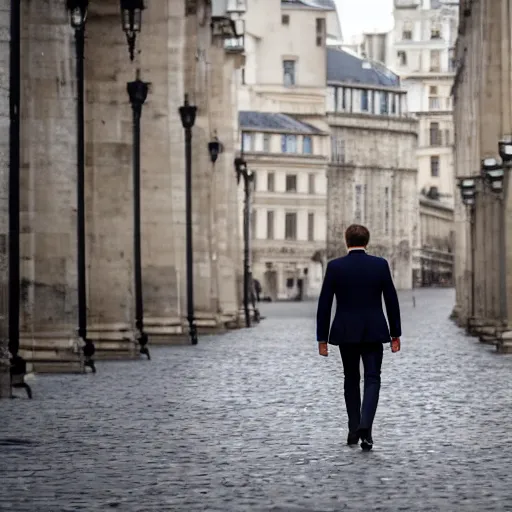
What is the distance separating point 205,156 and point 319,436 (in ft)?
120

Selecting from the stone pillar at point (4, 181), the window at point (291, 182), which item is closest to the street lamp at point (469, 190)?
the stone pillar at point (4, 181)

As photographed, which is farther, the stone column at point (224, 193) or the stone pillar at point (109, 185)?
the stone column at point (224, 193)

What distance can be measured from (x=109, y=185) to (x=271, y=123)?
13953 cm

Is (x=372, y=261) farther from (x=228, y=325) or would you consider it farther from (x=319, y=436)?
(x=228, y=325)

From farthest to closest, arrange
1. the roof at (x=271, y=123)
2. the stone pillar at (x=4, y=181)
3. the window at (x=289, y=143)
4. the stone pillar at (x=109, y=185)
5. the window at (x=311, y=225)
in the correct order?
the window at (x=311, y=225) → the window at (x=289, y=143) → the roof at (x=271, y=123) → the stone pillar at (x=109, y=185) → the stone pillar at (x=4, y=181)

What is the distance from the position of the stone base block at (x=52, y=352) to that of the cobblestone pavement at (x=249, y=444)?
530mm

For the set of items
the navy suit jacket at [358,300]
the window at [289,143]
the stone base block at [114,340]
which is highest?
the window at [289,143]

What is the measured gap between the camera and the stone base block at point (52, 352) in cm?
3153

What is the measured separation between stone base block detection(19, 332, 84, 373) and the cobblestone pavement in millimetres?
530

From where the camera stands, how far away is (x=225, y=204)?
64.9 m

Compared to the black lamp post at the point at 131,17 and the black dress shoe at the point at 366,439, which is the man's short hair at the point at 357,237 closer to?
the black dress shoe at the point at 366,439

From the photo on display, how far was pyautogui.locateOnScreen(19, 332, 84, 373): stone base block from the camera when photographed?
103ft

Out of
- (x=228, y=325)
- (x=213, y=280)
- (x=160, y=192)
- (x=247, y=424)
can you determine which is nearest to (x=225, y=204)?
(x=228, y=325)

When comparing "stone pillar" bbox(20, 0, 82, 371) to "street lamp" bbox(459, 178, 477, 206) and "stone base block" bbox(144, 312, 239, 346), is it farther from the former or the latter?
"street lamp" bbox(459, 178, 477, 206)
